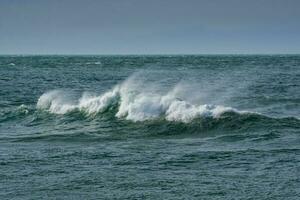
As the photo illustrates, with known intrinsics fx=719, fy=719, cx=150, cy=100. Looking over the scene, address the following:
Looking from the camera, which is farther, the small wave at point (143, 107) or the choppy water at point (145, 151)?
the small wave at point (143, 107)

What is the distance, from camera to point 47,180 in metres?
13.1

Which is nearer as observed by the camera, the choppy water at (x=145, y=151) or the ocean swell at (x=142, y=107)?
the choppy water at (x=145, y=151)

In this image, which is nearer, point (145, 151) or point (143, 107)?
point (145, 151)

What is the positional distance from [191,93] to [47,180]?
21282mm

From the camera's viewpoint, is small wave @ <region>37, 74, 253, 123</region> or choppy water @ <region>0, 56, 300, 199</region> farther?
small wave @ <region>37, 74, 253, 123</region>

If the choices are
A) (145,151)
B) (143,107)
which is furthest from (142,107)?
(145,151)

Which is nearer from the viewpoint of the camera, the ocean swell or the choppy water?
the choppy water

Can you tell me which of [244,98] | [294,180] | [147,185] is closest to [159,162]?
[147,185]

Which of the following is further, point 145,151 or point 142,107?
point 142,107

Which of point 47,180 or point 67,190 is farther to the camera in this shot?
point 47,180

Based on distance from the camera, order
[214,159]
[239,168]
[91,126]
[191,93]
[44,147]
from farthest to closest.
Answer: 1. [191,93]
2. [91,126]
3. [44,147]
4. [214,159]
5. [239,168]

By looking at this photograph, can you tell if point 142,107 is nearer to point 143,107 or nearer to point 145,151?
point 143,107

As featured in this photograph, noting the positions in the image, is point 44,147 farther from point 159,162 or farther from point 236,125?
point 236,125

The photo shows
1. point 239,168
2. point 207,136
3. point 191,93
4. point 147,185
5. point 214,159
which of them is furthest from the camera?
point 191,93
